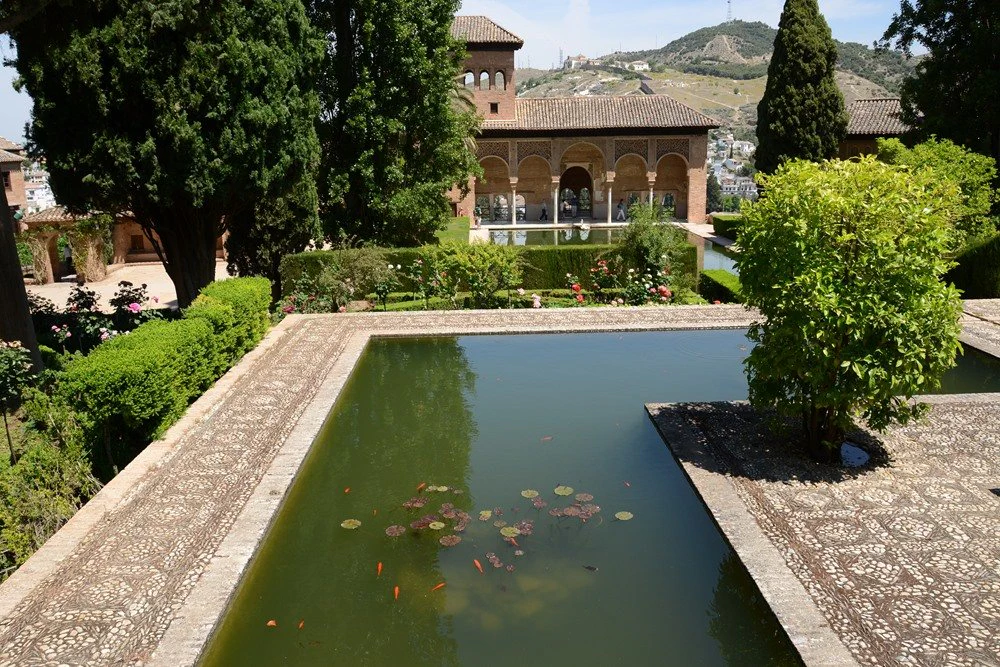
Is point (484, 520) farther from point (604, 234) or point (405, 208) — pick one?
point (604, 234)

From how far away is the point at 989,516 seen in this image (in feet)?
17.9

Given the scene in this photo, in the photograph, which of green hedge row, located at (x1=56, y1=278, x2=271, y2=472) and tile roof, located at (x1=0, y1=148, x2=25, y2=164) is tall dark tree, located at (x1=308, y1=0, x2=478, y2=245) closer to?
green hedge row, located at (x1=56, y1=278, x2=271, y2=472)

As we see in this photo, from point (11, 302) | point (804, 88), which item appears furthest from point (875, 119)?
point (11, 302)

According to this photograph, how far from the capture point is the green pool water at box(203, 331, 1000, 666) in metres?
4.32

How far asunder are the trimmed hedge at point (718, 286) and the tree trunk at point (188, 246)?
872cm

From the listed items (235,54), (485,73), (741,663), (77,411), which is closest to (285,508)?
(77,411)

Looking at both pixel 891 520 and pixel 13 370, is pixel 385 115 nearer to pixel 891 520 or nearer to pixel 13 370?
pixel 13 370

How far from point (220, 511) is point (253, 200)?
806cm

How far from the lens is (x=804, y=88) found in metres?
26.2

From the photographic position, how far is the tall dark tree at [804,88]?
1024 inches

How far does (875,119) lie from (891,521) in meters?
30.3

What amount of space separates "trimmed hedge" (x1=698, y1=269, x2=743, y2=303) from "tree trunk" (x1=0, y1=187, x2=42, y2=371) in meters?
10.3

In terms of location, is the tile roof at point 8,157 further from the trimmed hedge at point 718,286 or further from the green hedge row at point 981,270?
the green hedge row at point 981,270

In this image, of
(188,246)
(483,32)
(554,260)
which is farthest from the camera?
(483,32)
